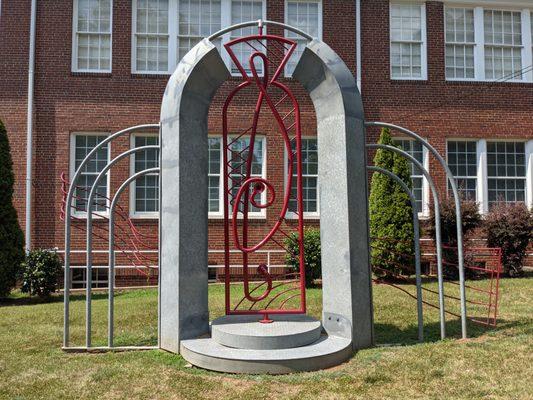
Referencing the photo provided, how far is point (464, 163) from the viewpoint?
13898 millimetres

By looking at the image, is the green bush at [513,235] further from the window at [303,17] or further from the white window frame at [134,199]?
the white window frame at [134,199]

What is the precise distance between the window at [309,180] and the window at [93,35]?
5644mm

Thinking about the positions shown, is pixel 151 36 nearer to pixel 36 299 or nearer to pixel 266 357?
pixel 36 299

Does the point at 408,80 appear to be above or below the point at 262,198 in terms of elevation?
above

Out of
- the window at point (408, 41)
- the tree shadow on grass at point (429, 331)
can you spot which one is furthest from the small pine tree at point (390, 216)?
the tree shadow on grass at point (429, 331)

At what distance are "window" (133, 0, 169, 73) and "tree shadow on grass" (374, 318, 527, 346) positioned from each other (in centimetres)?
951

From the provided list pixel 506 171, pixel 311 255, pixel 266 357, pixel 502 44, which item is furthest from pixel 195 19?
pixel 266 357

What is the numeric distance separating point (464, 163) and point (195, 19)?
8534 millimetres

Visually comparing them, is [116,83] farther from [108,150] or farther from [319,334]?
[319,334]

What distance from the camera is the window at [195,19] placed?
13328 mm

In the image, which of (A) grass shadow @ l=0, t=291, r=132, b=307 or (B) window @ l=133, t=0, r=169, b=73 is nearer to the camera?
(A) grass shadow @ l=0, t=291, r=132, b=307

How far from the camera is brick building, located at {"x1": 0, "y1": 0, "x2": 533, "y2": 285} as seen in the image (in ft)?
41.6

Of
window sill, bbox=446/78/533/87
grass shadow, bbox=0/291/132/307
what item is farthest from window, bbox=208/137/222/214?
window sill, bbox=446/78/533/87

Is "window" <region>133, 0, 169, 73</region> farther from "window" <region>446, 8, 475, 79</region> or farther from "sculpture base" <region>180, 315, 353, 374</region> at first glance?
"sculpture base" <region>180, 315, 353, 374</region>
